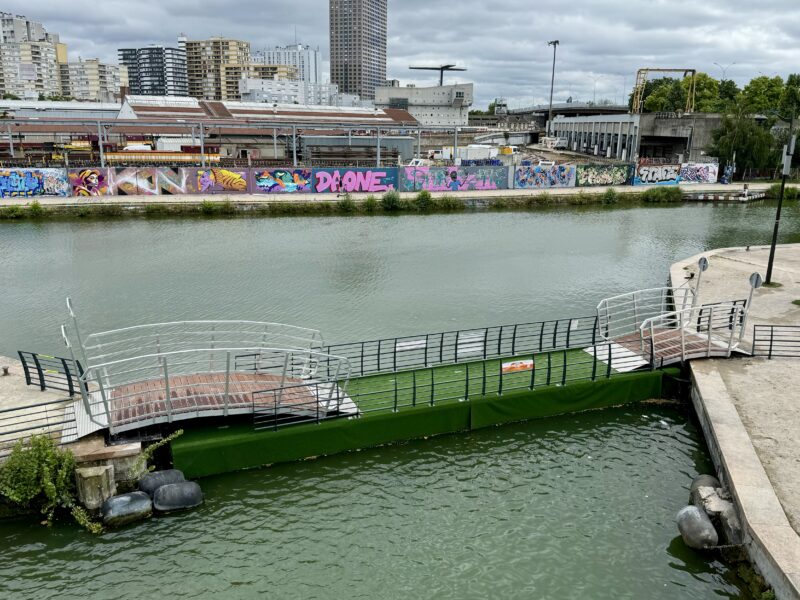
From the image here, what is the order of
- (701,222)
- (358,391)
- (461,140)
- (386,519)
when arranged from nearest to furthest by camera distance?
(386,519) < (358,391) < (701,222) < (461,140)

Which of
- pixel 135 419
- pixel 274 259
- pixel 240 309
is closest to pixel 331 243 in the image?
pixel 274 259

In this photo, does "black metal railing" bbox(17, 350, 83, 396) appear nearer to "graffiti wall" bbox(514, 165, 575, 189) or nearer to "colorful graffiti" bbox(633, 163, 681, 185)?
"graffiti wall" bbox(514, 165, 575, 189)

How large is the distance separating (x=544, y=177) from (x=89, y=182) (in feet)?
132

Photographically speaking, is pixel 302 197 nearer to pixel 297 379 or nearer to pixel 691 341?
pixel 297 379

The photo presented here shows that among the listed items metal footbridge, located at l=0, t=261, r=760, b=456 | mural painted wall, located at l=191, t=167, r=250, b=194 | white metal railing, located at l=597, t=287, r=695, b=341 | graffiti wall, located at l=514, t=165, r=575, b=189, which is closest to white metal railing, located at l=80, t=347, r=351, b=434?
metal footbridge, located at l=0, t=261, r=760, b=456

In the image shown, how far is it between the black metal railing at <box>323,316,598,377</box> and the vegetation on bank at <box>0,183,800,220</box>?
3024 centimetres

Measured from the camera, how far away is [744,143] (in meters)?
67.0

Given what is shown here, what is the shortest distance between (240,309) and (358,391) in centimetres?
1062

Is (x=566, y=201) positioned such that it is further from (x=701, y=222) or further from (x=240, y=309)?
(x=240, y=309)

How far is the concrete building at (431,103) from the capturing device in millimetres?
126500

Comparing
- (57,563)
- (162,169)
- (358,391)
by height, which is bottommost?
(57,563)

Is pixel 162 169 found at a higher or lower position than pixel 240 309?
higher

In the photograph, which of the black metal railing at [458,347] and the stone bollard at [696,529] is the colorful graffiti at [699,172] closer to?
the black metal railing at [458,347]

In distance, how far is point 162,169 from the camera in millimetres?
52312
